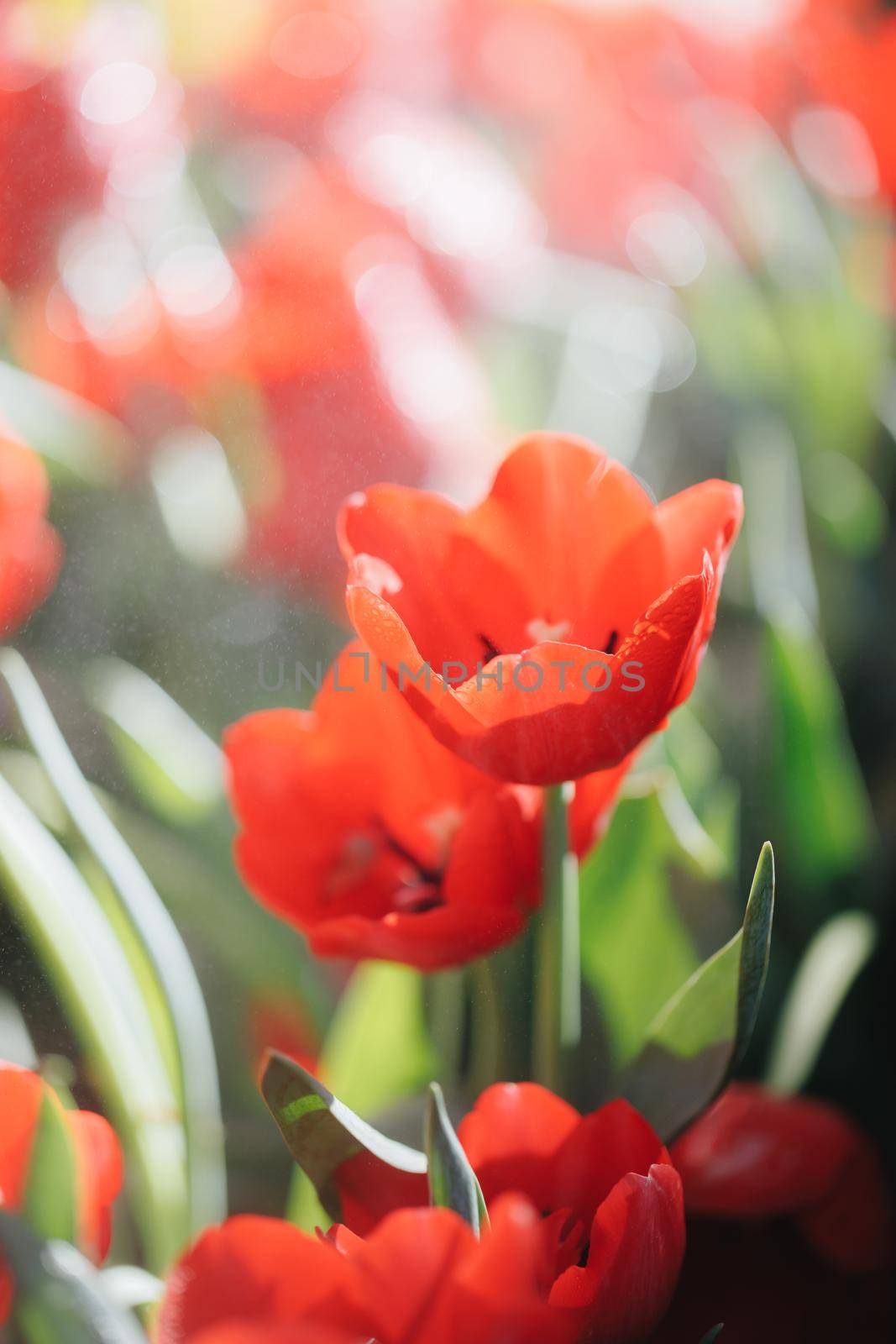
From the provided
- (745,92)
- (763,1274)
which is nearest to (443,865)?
(763,1274)

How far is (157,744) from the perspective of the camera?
24 cm

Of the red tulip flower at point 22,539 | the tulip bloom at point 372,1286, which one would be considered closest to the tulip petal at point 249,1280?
the tulip bloom at point 372,1286

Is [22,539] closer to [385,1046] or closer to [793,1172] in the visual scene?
[385,1046]

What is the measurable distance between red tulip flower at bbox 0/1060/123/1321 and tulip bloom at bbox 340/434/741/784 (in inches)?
4.0

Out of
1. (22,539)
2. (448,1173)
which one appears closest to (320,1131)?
(448,1173)

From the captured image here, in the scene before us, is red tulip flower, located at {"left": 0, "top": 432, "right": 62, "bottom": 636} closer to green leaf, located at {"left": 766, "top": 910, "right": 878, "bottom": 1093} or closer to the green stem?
the green stem

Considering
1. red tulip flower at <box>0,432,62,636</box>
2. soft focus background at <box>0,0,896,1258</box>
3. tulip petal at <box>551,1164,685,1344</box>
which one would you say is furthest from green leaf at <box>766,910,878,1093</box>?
red tulip flower at <box>0,432,62,636</box>

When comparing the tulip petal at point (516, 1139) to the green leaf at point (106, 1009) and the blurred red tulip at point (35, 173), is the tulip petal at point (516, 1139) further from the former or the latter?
the blurred red tulip at point (35, 173)

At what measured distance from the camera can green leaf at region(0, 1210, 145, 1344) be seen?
0.19m

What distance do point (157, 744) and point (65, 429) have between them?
70mm

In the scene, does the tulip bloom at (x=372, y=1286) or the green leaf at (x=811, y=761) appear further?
the green leaf at (x=811, y=761)

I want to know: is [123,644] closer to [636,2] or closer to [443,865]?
[443,865]

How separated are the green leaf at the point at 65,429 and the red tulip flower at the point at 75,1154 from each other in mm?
120

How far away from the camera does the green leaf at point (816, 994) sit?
31 cm
